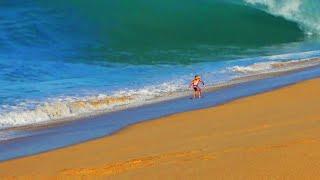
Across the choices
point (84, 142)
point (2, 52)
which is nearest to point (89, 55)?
point (2, 52)

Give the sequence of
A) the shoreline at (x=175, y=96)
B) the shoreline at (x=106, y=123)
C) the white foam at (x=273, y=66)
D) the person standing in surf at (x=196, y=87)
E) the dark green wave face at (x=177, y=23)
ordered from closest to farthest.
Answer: the shoreline at (x=106, y=123) → the shoreline at (x=175, y=96) → the person standing in surf at (x=196, y=87) → the white foam at (x=273, y=66) → the dark green wave face at (x=177, y=23)

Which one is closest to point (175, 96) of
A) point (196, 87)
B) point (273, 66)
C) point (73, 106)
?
point (196, 87)

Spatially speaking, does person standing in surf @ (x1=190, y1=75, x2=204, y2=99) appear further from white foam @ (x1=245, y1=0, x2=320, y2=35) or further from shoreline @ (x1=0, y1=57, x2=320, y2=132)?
white foam @ (x1=245, y1=0, x2=320, y2=35)

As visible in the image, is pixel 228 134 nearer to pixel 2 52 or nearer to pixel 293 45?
pixel 2 52

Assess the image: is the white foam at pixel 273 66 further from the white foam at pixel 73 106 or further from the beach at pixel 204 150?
the beach at pixel 204 150

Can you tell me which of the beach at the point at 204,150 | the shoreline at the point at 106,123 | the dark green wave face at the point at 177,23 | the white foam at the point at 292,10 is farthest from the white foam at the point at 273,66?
the white foam at the point at 292,10
